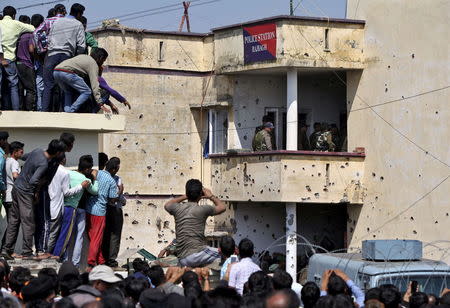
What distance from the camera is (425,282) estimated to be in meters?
14.5

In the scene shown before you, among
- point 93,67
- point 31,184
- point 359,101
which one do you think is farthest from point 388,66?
point 31,184

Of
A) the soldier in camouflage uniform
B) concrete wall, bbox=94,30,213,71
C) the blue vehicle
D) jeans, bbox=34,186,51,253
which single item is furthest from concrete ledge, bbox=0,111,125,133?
concrete wall, bbox=94,30,213,71

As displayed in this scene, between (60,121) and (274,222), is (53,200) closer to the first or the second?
(60,121)

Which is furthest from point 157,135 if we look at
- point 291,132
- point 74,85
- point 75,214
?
point 75,214

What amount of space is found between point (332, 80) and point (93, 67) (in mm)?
14340

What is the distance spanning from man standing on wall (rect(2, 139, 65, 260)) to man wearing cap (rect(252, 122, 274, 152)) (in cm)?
1444

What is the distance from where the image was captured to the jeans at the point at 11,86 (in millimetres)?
16938

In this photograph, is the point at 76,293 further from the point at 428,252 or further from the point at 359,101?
the point at 359,101

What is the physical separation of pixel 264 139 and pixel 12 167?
1413 centimetres

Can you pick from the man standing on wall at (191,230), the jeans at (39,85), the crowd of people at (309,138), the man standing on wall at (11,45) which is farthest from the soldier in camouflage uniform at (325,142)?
the man standing on wall at (191,230)

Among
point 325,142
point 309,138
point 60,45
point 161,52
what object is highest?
point 161,52

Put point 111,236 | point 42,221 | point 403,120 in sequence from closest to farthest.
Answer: point 42,221 → point 111,236 → point 403,120

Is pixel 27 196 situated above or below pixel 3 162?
below

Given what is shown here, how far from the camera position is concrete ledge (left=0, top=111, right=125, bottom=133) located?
1588 centimetres
